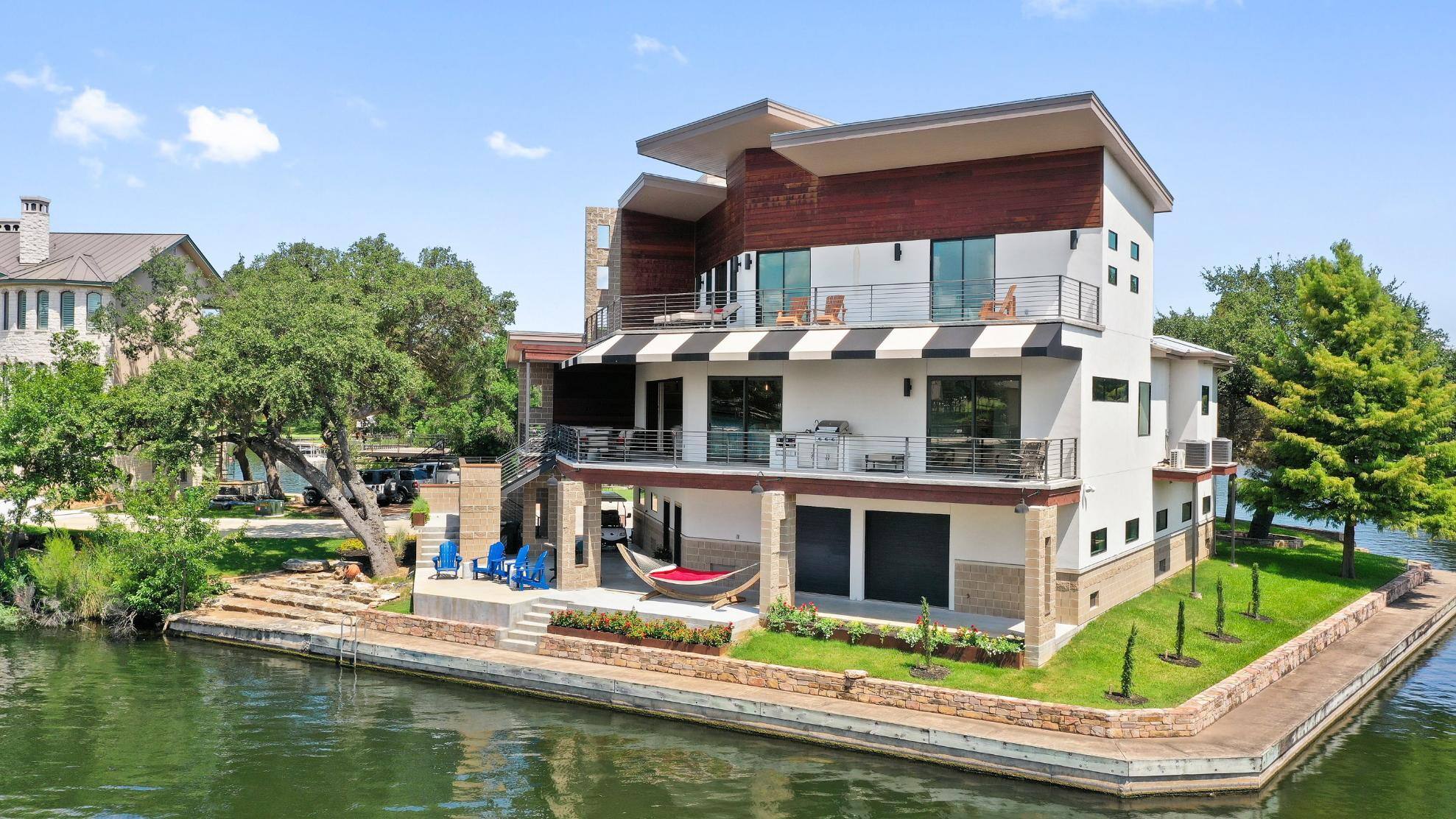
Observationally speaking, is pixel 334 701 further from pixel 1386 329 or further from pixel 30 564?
pixel 1386 329

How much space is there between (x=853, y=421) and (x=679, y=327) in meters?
5.69

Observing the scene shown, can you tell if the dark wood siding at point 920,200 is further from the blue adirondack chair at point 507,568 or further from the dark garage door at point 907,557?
the blue adirondack chair at point 507,568

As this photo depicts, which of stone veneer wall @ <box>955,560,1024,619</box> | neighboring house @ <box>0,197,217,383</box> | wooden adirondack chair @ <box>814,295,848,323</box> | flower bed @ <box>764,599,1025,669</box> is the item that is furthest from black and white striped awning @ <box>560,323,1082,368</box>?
neighboring house @ <box>0,197,217,383</box>

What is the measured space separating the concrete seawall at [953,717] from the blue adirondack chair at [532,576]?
2.80m

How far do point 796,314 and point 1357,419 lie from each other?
1760cm

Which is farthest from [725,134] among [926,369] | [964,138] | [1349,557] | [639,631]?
[1349,557]

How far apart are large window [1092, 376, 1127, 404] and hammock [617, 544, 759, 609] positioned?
912 cm

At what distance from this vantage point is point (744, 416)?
25969 mm

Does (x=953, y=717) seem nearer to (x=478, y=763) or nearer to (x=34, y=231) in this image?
(x=478, y=763)

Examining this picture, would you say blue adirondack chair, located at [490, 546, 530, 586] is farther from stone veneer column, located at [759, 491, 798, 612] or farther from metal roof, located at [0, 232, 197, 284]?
metal roof, located at [0, 232, 197, 284]

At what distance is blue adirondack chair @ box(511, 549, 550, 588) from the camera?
2526 cm

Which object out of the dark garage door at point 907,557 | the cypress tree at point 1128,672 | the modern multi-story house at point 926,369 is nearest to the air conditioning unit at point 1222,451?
the modern multi-story house at point 926,369

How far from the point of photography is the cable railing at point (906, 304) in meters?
22.8

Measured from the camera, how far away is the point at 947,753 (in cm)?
1666
